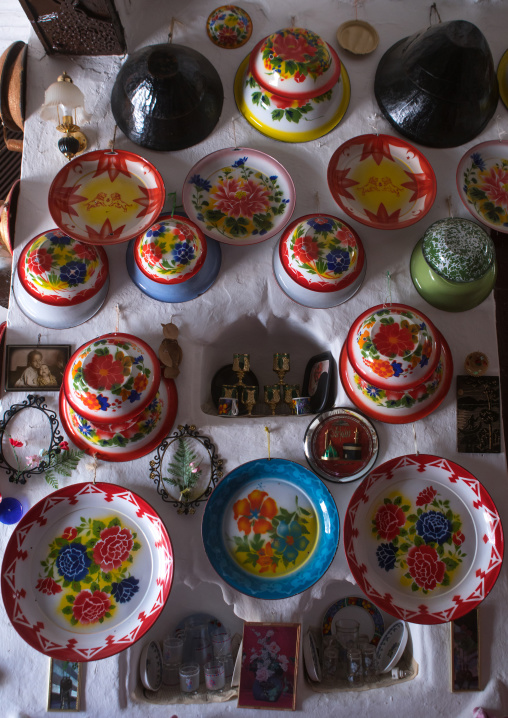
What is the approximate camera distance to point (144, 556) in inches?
70.3

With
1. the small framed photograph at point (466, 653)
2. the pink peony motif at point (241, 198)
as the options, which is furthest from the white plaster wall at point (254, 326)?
the pink peony motif at point (241, 198)

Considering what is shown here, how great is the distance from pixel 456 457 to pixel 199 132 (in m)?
1.48

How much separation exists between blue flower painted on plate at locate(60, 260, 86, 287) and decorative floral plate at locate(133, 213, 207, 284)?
0.19 m

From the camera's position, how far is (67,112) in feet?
6.60

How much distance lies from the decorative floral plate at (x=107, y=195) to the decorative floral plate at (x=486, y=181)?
1100 mm

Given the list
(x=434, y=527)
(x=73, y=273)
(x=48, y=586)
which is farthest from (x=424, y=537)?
(x=73, y=273)

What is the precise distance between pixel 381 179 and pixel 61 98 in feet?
3.79

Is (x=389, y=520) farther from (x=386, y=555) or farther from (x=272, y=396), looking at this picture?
(x=272, y=396)

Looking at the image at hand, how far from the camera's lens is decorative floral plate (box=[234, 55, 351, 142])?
203cm

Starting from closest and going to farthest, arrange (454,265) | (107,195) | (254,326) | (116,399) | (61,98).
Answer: (116,399) < (454,265) < (61,98) < (107,195) < (254,326)

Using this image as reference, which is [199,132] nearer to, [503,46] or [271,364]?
[271,364]

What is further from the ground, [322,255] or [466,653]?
[322,255]

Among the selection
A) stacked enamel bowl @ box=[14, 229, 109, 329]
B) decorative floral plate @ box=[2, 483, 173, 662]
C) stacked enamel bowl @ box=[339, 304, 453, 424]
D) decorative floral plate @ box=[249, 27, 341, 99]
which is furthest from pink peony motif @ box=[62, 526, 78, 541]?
decorative floral plate @ box=[249, 27, 341, 99]

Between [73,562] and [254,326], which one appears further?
[254,326]
